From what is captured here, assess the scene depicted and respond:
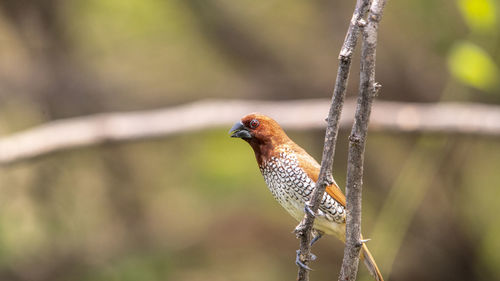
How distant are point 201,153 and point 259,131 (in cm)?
452

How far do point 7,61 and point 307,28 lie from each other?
11.8 feet

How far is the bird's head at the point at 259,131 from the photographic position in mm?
3379

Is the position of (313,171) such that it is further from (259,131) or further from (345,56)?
(345,56)

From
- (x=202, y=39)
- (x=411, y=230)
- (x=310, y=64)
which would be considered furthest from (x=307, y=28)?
(x=411, y=230)

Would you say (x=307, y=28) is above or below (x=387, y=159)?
above

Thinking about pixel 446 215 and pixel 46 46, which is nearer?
pixel 446 215

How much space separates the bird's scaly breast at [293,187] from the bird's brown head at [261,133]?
0.20 ft

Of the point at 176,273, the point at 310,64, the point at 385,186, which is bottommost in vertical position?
the point at 176,273

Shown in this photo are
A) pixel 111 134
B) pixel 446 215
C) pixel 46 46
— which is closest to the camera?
pixel 111 134

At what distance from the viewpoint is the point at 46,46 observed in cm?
746

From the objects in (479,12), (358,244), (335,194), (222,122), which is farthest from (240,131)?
(222,122)

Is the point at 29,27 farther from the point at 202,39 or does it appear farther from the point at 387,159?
the point at 387,159

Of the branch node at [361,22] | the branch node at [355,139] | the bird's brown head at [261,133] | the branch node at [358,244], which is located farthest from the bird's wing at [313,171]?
the branch node at [361,22]

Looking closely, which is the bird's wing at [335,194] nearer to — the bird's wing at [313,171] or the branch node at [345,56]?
the bird's wing at [313,171]
